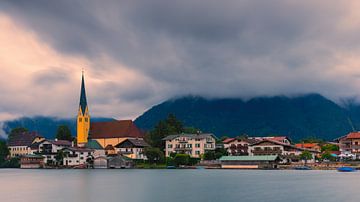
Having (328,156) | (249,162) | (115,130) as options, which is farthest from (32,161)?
(328,156)

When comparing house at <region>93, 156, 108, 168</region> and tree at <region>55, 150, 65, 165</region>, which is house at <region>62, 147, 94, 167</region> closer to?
tree at <region>55, 150, 65, 165</region>

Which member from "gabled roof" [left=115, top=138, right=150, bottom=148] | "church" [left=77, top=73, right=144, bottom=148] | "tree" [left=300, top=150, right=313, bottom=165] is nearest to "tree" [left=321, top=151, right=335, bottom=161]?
"tree" [left=300, top=150, right=313, bottom=165]

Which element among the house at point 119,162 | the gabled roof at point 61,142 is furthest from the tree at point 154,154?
the gabled roof at point 61,142

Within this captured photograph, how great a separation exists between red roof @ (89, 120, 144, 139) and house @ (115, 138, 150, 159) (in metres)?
11.1

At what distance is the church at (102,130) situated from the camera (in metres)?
139

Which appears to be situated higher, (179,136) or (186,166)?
(179,136)

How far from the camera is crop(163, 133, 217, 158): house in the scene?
11775 centimetres

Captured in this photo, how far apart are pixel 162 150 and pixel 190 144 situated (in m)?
7.91

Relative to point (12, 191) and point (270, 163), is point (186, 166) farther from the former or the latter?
point (12, 191)

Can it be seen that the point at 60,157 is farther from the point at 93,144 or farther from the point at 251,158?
the point at 251,158

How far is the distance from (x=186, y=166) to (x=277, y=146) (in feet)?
68.3

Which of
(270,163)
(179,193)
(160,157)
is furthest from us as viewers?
(160,157)

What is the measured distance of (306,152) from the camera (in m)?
109

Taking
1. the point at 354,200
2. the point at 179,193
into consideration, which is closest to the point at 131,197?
the point at 179,193
